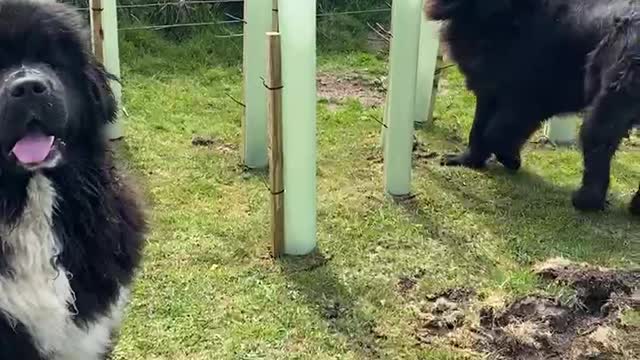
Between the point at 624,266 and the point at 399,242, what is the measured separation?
1113 millimetres

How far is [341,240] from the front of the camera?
15.1 feet

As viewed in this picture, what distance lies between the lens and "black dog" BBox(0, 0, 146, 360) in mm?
2574

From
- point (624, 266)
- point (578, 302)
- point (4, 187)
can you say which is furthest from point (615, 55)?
point (4, 187)

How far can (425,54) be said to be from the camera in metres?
6.18

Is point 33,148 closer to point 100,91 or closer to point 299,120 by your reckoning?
point 100,91

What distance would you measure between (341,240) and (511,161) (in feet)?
5.39

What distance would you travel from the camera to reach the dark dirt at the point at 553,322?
363 cm

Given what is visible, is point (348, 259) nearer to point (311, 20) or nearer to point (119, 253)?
point (311, 20)

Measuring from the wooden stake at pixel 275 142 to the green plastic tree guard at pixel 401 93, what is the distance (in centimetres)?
92

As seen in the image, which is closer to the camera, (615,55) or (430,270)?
(430,270)

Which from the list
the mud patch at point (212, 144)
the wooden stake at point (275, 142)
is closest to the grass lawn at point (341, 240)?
the mud patch at point (212, 144)

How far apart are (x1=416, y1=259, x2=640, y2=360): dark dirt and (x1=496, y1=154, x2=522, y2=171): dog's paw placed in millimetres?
1481

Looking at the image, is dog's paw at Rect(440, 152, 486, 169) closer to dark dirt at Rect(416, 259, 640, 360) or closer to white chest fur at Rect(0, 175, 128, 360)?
dark dirt at Rect(416, 259, 640, 360)

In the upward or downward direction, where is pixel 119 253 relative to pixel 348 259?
upward
